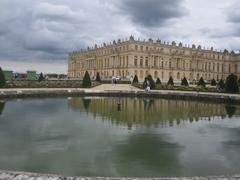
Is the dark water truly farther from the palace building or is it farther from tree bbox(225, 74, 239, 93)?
the palace building

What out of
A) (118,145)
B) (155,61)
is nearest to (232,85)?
(118,145)

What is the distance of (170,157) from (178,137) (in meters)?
2.18

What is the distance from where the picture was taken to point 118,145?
7691mm

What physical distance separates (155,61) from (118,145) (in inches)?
2638

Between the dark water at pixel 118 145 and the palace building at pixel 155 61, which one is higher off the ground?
the palace building at pixel 155 61

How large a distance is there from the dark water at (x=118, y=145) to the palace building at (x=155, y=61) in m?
53.1

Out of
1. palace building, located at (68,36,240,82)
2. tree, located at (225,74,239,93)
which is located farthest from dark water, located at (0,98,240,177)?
palace building, located at (68,36,240,82)

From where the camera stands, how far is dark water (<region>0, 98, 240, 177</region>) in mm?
5949

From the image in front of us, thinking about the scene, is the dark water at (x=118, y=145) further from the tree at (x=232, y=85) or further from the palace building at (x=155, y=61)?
the palace building at (x=155, y=61)

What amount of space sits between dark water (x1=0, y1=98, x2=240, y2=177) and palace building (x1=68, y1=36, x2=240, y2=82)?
53.1 m

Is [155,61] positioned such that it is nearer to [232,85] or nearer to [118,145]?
[232,85]

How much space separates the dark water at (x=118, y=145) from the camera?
5.95 m

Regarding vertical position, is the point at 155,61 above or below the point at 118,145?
above

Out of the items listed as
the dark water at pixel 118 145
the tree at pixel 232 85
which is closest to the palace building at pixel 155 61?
the tree at pixel 232 85
